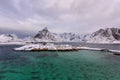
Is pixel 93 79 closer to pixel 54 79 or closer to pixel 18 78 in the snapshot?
pixel 54 79

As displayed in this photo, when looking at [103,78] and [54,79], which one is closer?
[54,79]

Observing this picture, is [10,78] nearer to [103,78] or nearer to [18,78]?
[18,78]

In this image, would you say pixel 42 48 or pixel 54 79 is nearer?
pixel 54 79

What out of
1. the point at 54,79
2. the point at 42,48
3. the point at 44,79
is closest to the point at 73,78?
Result: the point at 54,79

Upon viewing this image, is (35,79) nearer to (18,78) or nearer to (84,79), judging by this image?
(18,78)

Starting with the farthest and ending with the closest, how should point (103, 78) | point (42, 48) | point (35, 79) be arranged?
point (42, 48), point (103, 78), point (35, 79)

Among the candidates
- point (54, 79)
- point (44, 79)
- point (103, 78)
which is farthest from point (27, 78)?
point (103, 78)

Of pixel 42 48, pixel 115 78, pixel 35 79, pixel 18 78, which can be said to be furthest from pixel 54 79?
pixel 42 48

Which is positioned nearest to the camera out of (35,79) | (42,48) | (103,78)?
(35,79)
